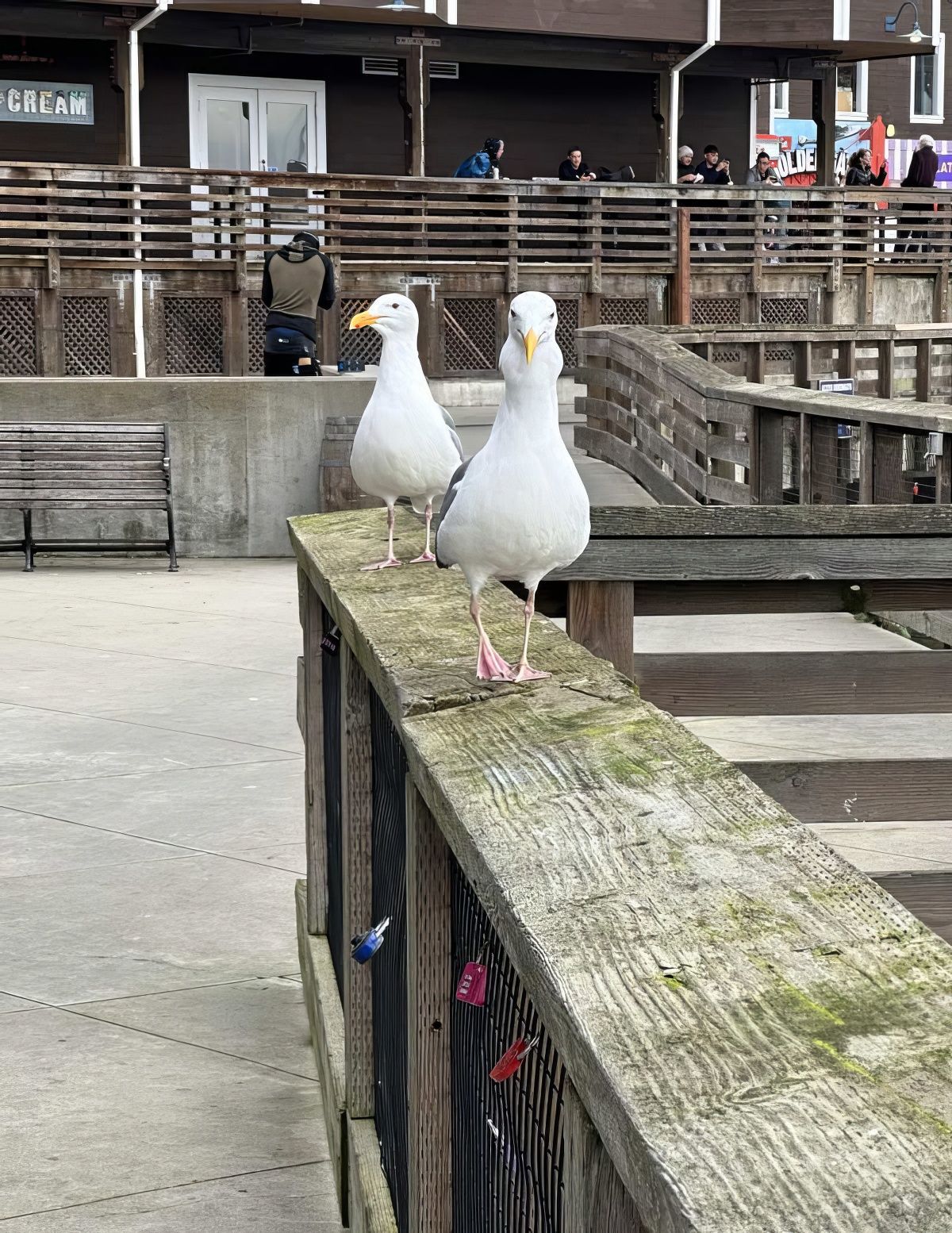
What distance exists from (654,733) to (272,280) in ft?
43.5

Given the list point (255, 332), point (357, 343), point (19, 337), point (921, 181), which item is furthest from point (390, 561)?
point (921, 181)

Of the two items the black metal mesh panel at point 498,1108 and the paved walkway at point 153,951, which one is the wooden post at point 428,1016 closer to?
the black metal mesh panel at point 498,1108

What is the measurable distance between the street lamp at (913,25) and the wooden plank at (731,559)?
84.1 ft

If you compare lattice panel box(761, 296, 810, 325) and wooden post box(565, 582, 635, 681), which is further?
lattice panel box(761, 296, 810, 325)

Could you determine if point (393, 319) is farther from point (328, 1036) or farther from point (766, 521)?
point (328, 1036)

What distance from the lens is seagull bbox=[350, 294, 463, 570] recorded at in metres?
3.96

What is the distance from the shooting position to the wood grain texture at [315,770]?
463 cm

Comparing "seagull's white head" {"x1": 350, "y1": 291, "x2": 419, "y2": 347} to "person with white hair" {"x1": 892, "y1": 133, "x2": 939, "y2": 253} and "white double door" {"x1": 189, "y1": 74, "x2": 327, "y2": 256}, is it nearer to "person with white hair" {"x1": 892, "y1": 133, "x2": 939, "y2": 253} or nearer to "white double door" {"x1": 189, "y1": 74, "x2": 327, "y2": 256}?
"white double door" {"x1": 189, "y1": 74, "x2": 327, "y2": 256}

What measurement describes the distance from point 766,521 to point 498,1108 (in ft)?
7.30

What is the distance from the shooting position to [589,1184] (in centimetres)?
130

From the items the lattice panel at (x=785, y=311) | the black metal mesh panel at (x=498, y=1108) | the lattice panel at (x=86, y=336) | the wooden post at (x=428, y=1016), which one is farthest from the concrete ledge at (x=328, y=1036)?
the lattice panel at (x=785, y=311)

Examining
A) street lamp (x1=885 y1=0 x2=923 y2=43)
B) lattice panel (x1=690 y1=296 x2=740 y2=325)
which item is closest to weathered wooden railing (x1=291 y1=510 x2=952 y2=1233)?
lattice panel (x1=690 y1=296 x2=740 y2=325)

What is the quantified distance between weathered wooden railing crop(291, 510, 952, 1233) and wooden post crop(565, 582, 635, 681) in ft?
2.01

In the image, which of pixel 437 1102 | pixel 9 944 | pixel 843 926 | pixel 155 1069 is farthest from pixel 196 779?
pixel 843 926
